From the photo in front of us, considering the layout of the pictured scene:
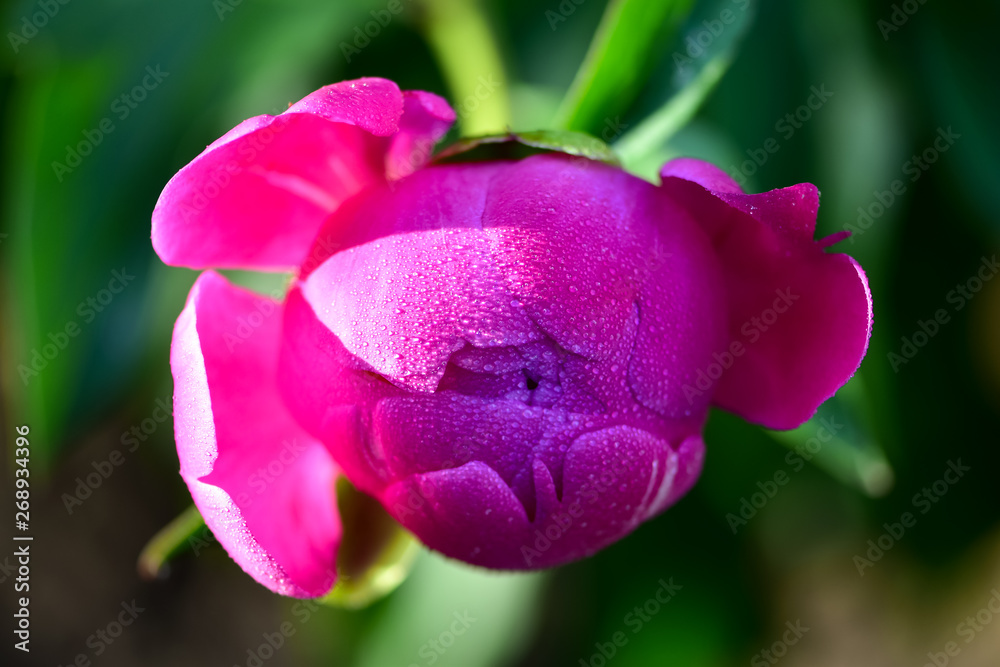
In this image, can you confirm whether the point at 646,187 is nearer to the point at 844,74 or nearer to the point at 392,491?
the point at 392,491

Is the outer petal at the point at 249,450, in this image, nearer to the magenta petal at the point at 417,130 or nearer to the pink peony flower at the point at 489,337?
the pink peony flower at the point at 489,337


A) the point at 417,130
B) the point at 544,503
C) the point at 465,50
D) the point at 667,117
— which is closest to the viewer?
the point at 544,503

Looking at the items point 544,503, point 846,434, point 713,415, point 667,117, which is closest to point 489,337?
point 544,503

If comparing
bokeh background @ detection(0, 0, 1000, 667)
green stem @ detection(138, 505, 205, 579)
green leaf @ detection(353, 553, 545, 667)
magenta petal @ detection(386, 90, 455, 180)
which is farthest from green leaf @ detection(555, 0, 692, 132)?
green leaf @ detection(353, 553, 545, 667)

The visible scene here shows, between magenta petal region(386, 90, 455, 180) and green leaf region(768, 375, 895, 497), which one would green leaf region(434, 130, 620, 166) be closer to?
magenta petal region(386, 90, 455, 180)

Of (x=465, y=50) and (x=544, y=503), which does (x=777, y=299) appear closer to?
(x=544, y=503)

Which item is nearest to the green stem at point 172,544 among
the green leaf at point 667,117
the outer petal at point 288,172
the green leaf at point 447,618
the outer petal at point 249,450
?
the outer petal at point 249,450
